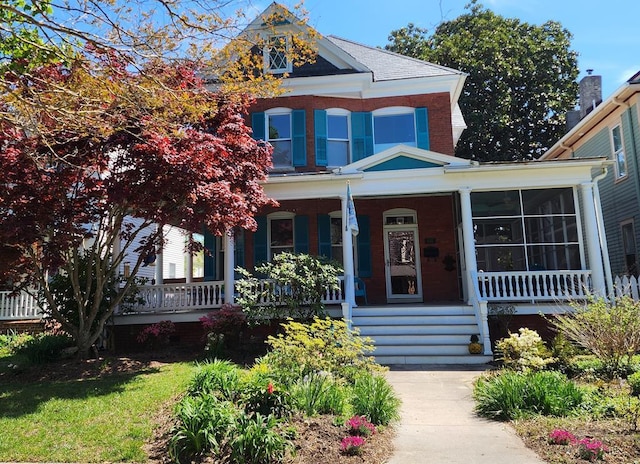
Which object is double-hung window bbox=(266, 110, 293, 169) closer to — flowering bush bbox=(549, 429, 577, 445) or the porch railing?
the porch railing

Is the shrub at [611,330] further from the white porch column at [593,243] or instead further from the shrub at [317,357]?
the white porch column at [593,243]

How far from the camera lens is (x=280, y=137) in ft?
48.0

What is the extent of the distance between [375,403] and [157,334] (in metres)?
6.68

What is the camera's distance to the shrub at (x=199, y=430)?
4.63 metres

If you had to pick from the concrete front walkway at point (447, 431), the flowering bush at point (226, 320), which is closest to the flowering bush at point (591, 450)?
the concrete front walkway at point (447, 431)

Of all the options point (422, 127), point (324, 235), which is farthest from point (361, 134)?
point (324, 235)

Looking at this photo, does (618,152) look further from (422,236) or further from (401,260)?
(401,260)

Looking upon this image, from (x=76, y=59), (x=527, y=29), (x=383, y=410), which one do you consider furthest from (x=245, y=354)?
(x=527, y=29)

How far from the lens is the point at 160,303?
11633 millimetres

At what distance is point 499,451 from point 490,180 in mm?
8001

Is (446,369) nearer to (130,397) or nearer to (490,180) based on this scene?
(490,180)

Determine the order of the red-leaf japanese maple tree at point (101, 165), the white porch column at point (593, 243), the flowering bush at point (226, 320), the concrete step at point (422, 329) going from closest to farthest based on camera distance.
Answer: the red-leaf japanese maple tree at point (101, 165), the concrete step at point (422, 329), the flowering bush at point (226, 320), the white porch column at point (593, 243)

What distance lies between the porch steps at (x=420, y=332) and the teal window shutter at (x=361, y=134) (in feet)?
18.4

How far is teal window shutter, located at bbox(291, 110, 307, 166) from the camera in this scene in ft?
46.7
